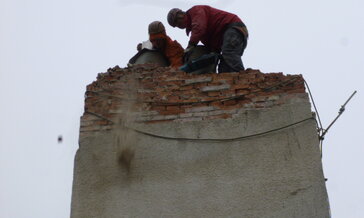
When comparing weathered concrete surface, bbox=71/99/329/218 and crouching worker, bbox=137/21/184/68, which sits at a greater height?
crouching worker, bbox=137/21/184/68

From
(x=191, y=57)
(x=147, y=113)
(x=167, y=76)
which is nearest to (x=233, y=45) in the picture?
(x=191, y=57)

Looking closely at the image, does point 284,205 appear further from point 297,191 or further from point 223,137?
Result: point 223,137

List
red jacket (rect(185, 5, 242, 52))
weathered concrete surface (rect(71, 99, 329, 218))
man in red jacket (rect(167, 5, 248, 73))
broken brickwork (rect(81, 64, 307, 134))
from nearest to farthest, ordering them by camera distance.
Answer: weathered concrete surface (rect(71, 99, 329, 218))
broken brickwork (rect(81, 64, 307, 134))
man in red jacket (rect(167, 5, 248, 73))
red jacket (rect(185, 5, 242, 52))

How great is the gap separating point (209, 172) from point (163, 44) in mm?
2231

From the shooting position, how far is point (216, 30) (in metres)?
6.69

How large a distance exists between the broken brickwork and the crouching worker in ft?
2.91

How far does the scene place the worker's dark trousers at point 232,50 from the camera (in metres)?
6.27

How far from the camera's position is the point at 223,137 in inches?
206

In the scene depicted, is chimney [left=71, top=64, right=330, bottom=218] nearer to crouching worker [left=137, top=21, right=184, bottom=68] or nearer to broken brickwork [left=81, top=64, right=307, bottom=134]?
broken brickwork [left=81, top=64, right=307, bottom=134]

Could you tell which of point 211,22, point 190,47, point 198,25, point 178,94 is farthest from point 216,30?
point 178,94

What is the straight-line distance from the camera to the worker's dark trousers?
6270mm

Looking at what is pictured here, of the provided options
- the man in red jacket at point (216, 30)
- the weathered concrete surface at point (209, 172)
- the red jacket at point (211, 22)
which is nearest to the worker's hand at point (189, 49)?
the man in red jacket at point (216, 30)

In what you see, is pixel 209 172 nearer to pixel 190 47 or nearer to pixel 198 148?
pixel 198 148

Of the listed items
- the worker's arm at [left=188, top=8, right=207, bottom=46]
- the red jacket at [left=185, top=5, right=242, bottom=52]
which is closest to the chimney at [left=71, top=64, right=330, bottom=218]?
the worker's arm at [left=188, top=8, right=207, bottom=46]
